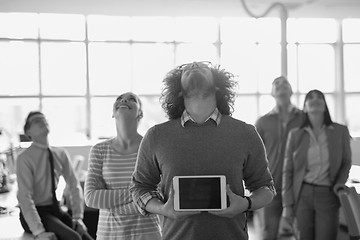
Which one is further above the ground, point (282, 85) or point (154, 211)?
point (282, 85)

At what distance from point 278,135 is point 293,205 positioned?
735 mm

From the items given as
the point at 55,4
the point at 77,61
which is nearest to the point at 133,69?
the point at 77,61

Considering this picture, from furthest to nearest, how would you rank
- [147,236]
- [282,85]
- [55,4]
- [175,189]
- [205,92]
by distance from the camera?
[55,4] < [282,85] < [147,236] < [205,92] < [175,189]

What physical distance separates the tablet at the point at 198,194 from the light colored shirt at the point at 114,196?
98cm

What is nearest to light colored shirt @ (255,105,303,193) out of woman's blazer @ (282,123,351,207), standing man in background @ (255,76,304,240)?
standing man in background @ (255,76,304,240)

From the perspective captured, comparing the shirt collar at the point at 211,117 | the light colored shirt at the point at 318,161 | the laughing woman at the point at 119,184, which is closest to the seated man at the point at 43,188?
the laughing woman at the point at 119,184

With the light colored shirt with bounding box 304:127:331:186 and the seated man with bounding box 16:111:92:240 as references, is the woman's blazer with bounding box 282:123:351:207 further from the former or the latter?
the seated man with bounding box 16:111:92:240

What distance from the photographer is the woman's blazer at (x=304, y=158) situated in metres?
3.86

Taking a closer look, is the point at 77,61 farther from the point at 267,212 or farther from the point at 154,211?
the point at 154,211

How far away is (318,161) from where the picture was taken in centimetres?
390

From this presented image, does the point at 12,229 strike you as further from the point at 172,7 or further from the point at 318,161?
the point at 172,7

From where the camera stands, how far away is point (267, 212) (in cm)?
454

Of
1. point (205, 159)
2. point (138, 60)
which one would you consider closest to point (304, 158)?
point (205, 159)

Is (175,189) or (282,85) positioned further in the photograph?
(282,85)
